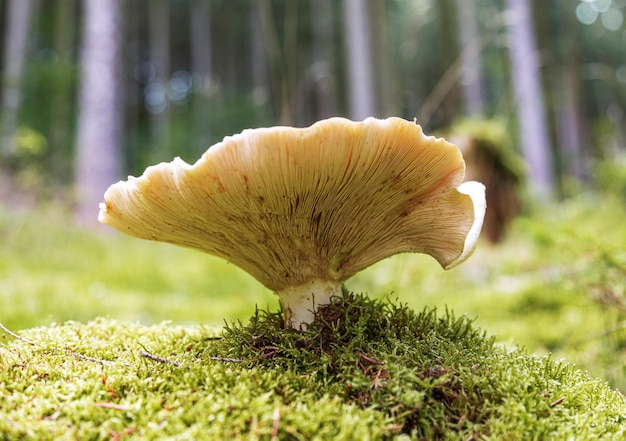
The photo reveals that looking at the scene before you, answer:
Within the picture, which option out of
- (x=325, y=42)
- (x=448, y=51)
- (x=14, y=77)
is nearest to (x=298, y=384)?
(x=448, y=51)

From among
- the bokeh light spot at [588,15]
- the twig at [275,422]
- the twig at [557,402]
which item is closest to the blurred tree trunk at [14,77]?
the twig at [275,422]

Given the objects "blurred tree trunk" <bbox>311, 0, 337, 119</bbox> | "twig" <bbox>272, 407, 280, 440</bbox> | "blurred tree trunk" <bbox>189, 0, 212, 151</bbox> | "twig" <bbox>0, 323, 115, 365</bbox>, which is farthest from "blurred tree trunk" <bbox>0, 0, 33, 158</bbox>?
"twig" <bbox>272, 407, 280, 440</bbox>

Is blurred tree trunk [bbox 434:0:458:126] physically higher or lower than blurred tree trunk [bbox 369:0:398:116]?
higher

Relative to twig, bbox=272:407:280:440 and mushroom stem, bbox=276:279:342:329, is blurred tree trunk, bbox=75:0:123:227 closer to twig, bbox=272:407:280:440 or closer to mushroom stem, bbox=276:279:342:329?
mushroom stem, bbox=276:279:342:329

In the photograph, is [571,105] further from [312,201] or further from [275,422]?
[275,422]

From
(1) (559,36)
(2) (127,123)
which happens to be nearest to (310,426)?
(2) (127,123)
